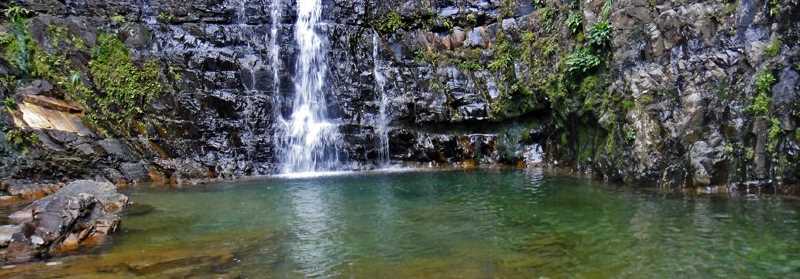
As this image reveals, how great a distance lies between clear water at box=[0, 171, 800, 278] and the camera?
19.7 ft

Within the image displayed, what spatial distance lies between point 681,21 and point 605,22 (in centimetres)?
217

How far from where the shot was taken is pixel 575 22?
15.4m

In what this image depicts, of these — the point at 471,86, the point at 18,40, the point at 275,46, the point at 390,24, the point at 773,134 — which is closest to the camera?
the point at 773,134

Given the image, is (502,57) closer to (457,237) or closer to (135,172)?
(135,172)

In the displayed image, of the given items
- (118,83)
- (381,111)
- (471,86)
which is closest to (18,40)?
(118,83)

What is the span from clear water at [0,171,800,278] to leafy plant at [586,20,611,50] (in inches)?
164

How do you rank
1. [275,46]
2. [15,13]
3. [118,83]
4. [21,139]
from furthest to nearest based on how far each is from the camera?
[275,46] → [118,83] → [15,13] → [21,139]

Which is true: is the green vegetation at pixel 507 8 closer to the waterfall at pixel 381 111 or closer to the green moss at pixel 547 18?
the green moss at pixel 547 18

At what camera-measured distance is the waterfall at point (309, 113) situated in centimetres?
1953

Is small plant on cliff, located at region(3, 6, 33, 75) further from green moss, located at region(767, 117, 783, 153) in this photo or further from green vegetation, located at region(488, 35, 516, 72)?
green moss, located at region(767, 117, 783, 153)

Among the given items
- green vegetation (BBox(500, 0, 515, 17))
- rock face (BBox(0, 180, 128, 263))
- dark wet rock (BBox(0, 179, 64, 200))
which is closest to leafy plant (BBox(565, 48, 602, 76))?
green vegetation (BBox(500, 0, 515, 17))

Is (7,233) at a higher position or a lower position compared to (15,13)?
lower

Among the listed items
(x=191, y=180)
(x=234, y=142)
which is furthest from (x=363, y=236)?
(x=234, y=142)

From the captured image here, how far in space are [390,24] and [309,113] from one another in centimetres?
496
